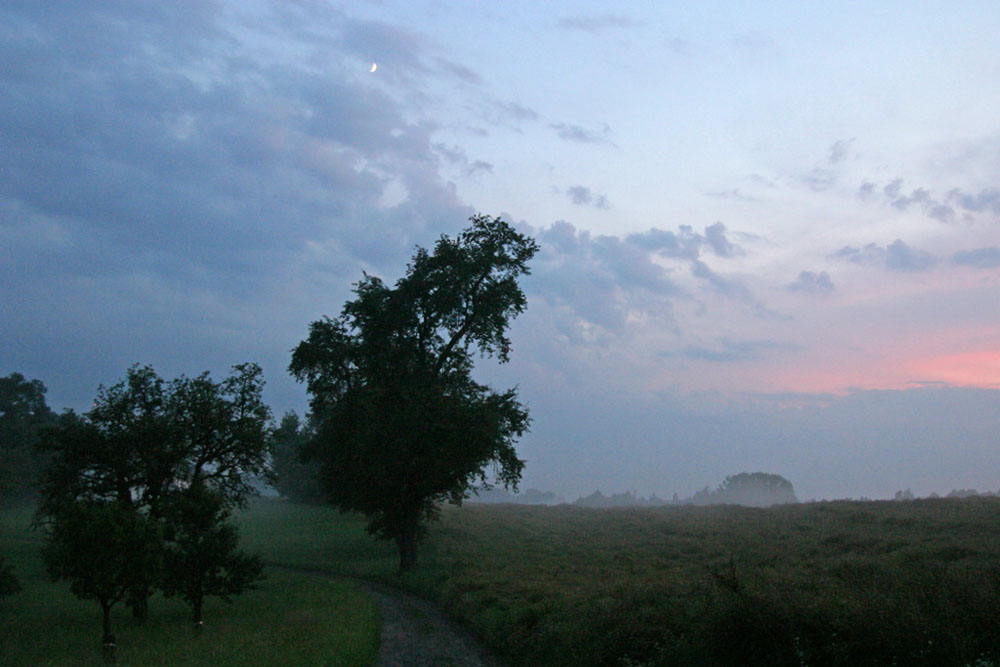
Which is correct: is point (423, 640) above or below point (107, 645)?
above

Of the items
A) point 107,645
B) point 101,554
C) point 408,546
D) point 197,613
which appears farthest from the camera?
point 408,546

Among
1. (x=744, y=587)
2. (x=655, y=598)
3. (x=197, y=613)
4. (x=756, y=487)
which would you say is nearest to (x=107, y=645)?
(x=197, y=613)

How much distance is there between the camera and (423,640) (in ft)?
64.7

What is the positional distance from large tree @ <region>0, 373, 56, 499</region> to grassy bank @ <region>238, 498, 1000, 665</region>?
185 ft

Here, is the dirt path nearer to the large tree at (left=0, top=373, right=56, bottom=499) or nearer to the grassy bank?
the grassy bank

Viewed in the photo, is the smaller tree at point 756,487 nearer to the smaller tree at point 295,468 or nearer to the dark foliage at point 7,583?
the smaller tree at point 295,468

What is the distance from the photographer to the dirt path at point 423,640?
1686 cm

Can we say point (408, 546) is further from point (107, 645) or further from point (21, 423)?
point (21, 423)

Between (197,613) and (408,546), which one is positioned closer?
(197,613)

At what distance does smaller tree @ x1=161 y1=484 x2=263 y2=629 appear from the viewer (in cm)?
2689

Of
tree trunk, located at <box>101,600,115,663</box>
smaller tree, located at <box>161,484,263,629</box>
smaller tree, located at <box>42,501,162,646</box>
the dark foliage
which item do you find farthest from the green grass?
smaller tree, located at <box>42,501,162,646</box>

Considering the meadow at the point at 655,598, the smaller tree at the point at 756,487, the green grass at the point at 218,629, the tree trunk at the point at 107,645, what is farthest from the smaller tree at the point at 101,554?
the smaller tree at the point at 756,487

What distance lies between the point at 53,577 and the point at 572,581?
18.2 metres

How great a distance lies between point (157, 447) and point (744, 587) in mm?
28922
